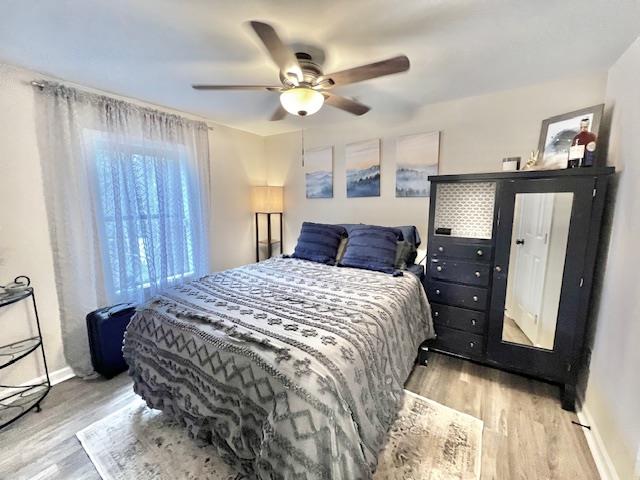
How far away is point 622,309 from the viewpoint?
1450 mm

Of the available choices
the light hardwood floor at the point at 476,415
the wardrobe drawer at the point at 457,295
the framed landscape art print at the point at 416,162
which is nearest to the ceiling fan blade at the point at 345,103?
the framed landscape art print at the point at 416,162

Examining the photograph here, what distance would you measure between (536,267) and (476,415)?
1085 mm

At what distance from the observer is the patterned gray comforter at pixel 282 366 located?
40.7 inches

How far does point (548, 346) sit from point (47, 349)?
Result: 373cm

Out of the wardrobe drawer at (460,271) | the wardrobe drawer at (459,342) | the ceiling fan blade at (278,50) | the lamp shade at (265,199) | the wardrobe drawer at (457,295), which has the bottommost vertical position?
the wardrobe drawer at (459,342)

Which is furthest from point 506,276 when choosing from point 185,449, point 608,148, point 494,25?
point 185,449

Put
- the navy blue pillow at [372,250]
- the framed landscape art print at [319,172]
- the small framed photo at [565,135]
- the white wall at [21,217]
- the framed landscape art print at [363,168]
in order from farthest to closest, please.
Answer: the framed landscape art print at [319,172] < the framed landscape art print at [363,168] < the navy blue pillow at [372,250] < the white wall at [21,217] < the small framed photo at [565,135]

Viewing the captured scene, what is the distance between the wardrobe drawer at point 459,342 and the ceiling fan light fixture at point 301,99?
78.4 inches

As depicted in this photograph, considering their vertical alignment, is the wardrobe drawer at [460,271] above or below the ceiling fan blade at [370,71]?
below

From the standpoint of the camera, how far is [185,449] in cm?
154

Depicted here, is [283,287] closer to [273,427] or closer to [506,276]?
[273,427]

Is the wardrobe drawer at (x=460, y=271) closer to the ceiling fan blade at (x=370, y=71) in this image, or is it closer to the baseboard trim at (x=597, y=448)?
the baseboard trim at (x=597, y=448)

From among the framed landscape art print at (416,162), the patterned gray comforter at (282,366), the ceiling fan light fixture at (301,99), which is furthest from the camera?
the framed landscape art print at (416,162)

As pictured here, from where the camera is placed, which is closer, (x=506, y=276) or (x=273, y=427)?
(x=273, y=427)
